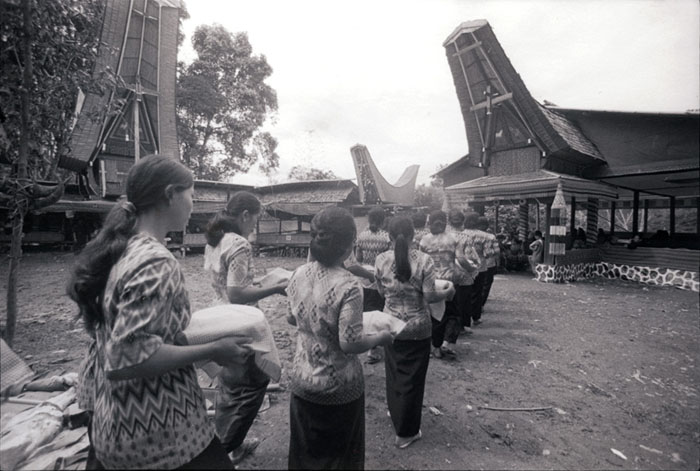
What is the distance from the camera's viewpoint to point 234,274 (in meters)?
2.41

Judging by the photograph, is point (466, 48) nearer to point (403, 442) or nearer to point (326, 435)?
point (403, 442)

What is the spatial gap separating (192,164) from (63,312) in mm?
16736

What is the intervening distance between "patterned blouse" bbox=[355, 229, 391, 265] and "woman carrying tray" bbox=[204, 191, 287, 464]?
255 cm

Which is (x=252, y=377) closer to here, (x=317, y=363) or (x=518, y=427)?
(x=317, y=363)

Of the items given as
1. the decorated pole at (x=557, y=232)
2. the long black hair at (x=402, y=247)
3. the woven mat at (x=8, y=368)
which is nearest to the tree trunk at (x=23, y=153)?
the woven mat at (x=8, y=368)

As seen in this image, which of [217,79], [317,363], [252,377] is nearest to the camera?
[317,363]

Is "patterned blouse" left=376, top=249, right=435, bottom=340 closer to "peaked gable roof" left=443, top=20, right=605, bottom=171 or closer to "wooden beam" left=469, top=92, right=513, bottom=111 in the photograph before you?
"peaked gable roof" left=443, top=20, right=605, bottom=171

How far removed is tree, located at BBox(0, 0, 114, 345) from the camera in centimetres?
319

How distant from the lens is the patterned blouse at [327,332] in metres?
1.73

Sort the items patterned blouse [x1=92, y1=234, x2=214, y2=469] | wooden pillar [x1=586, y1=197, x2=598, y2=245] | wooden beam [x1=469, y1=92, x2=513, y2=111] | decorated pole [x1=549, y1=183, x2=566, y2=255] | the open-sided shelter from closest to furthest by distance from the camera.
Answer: patterned blouse [x1=92, y1=234, x2=214, y2=469], the open-sided shelter, decorated pole [x1=549, y1=183, x2=566, y2=255], wooden beam [x1=469, y1=92, x2=513, y2=111], wooden pillar [x1=586, y1=197, x2=598, y2=245]

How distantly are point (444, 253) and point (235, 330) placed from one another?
4.00 metres

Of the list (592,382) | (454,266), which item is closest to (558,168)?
(454,266)

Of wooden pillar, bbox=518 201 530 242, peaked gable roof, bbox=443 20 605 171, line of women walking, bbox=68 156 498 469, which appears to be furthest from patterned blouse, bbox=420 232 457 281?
wooden pillar, bbox=518 201 530 242

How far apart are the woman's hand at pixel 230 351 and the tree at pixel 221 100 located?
20039 millimetres
